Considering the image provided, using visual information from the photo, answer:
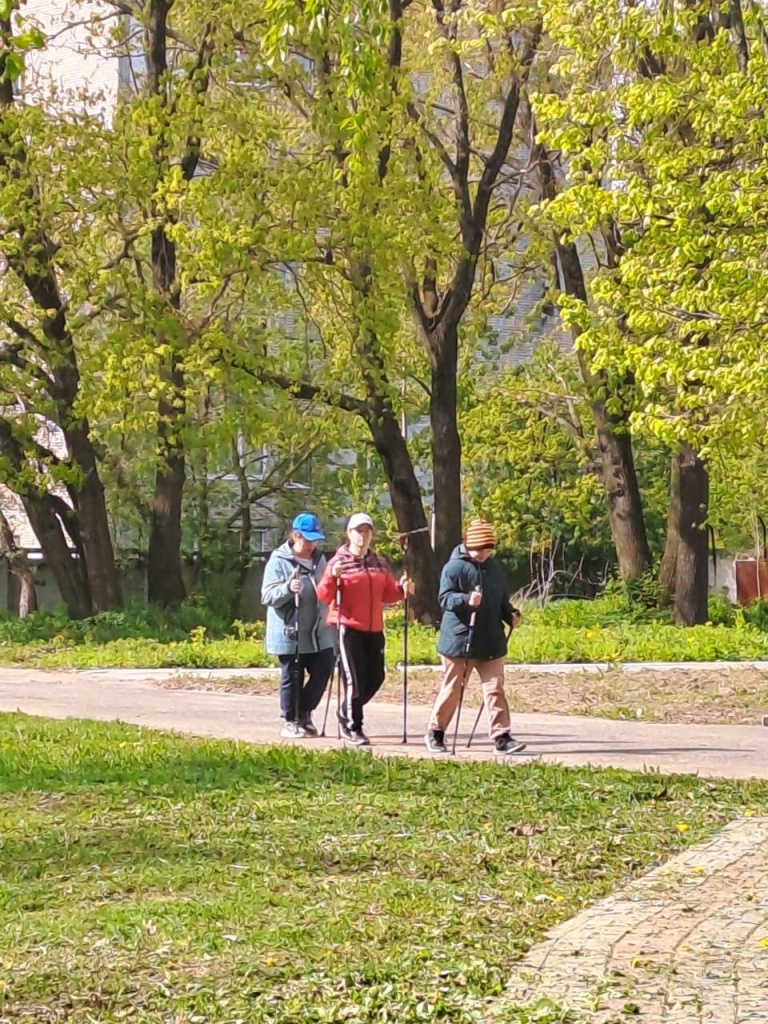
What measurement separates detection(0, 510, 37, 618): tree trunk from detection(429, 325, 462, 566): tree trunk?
9135 millimetres

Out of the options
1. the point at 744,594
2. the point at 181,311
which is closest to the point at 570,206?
the point at 181,311

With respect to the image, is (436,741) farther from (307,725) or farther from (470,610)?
(307,725)

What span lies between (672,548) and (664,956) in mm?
21142

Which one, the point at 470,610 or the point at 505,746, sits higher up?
the point at 470,610

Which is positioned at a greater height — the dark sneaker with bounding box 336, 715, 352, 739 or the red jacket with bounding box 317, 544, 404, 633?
the red jacket with bounding box 317, 544, 404, 633

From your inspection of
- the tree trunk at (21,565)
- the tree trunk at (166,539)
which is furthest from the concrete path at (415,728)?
the tree trunk at (21,565)

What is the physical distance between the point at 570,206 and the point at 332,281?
792 centimetres

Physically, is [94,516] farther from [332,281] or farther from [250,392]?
[332,281]

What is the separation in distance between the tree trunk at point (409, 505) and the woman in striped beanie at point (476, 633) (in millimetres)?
14051

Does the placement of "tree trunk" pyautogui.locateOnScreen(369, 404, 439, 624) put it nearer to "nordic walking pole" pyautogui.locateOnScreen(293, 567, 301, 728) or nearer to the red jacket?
"nordic walking pole" pyautogui.locateOnScreen(293, 567, 301, 728)

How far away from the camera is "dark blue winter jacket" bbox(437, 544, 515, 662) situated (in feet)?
40.6

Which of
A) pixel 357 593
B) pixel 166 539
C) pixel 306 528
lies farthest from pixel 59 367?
pixel 357 593

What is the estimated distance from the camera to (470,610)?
12.4 metres

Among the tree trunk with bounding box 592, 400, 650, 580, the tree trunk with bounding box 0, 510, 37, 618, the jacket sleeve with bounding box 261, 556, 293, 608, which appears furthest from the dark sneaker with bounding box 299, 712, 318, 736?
the tree trunk with bounding box 0, 510, 37, 618
